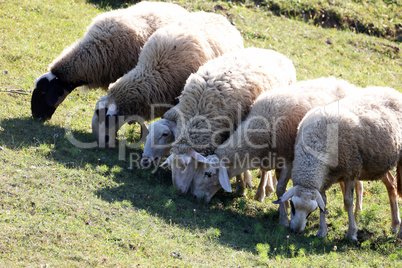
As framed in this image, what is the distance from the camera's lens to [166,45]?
9.09 m

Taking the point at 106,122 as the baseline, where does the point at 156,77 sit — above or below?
above

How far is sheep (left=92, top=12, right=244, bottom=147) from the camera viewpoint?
9.00 meters

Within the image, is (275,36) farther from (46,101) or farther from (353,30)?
(46,101)

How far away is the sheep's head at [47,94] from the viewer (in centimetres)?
933

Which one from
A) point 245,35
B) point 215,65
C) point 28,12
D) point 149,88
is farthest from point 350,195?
point 28,12

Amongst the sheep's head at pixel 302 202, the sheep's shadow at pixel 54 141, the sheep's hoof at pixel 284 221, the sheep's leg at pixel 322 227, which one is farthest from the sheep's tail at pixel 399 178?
the sheep's shadow at pixel 54 141

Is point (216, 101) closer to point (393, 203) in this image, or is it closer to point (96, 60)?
point (96, 60)

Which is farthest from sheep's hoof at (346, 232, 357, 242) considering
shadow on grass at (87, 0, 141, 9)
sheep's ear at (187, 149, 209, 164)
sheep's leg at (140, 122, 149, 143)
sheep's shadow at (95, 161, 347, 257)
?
shadow on grass at (87, 0, 141, 9)

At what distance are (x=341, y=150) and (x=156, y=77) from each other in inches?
149

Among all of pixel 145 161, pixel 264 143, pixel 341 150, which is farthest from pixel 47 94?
pixel 341 150

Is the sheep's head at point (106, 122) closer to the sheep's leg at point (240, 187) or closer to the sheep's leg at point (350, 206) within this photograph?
the sheep's leg at point (240, 187)

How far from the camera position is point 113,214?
6445 millimetres

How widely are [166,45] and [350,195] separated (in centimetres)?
435

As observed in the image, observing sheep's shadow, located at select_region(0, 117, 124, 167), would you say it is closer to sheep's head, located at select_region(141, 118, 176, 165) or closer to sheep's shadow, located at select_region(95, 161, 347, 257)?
sheep's head, located at select_region(141, 118, 176, 165)
